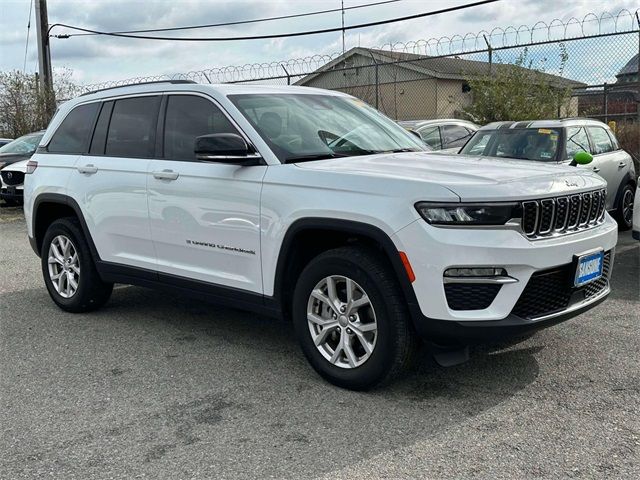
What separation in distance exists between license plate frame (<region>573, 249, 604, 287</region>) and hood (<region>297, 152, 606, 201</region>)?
39cm

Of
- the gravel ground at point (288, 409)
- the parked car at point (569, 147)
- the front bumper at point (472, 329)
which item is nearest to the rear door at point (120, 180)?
the gravel ground at point (288, 409)

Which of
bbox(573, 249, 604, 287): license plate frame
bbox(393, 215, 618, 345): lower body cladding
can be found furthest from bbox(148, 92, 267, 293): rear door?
bbox(573, 249, 604, 287): license plate frame

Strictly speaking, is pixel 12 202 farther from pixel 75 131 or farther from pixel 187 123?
pixel 187 123

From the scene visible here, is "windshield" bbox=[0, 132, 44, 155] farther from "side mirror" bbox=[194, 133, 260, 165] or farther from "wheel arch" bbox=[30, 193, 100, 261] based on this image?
"side mirror" bbox=[194, 133, 260, 165]

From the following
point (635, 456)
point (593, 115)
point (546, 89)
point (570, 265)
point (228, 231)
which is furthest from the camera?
point (593, 115)

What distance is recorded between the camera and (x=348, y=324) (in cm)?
408

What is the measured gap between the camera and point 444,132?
12.9m

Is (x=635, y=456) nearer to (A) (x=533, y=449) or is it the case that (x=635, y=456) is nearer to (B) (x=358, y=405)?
(A) (x=533, y=449)

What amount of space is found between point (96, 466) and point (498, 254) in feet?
7.42

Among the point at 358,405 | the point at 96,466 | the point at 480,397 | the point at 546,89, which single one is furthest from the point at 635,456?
the point at 546,89

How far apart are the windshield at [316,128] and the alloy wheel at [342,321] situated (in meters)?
0.90

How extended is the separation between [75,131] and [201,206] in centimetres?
210

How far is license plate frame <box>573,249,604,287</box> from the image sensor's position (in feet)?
12.9

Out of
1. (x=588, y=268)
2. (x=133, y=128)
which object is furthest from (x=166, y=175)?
(x=588, y=268)
